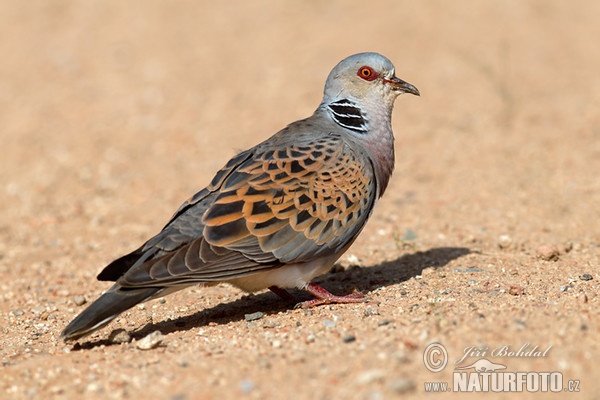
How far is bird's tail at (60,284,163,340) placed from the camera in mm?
5289

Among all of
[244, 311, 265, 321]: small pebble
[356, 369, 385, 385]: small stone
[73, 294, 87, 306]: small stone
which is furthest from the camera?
[73, 294, 87, 306]: small stone

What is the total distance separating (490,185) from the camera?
9484 millimetres

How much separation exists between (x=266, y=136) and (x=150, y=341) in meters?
6.49

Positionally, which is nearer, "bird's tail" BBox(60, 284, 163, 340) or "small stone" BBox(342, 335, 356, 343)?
"small stone" BBox(342, 335, 356, 343)

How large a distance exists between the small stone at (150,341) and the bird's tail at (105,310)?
0.78ft

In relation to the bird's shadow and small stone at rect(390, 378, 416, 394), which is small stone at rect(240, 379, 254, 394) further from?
the bird's shadow

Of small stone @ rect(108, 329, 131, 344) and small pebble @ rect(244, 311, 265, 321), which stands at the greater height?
small pebble @ rect(244, 311, 265, 321)

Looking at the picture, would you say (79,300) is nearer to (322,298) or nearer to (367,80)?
(322,298)

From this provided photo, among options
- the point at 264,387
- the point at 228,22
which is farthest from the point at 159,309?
the point at 228,22

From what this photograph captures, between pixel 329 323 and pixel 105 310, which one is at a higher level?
pixel 105 310

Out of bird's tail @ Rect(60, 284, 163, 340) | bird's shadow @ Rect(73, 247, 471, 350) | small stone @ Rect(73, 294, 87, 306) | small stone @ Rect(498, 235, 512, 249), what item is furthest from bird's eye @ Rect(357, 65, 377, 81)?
small stone @ Rect(73, 294, 87, 306)

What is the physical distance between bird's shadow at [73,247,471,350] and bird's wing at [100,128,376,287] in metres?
0.56

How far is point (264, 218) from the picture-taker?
580cm

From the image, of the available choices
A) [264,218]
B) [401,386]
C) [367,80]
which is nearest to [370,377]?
[401,386]
